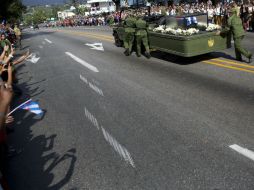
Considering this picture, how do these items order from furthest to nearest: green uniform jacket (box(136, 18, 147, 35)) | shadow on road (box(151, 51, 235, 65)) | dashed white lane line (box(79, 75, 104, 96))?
green uniform jacket (box(136, 18, 147, 35)), shadow on road (box(151, 51, 235, 65)), dashed white lane line (box(79, 75, 104, 96))

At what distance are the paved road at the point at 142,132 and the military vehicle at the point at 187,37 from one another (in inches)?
27.9

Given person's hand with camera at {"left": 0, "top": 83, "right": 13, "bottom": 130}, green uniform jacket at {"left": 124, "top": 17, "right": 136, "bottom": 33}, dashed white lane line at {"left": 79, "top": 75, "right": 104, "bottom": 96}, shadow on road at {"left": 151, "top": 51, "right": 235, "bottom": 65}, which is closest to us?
person's hand with camera at {"left": 0, "top": 83, "right": 13, "bottom": 130}

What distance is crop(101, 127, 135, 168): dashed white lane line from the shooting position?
608 cm

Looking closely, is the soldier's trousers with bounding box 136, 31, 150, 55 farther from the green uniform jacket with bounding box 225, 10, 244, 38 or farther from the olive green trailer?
the green uniform jacket with bounding box 225, 10, 244, 38

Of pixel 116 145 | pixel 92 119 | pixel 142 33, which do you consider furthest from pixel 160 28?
pixel 116 145

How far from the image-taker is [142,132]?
718 centimetres

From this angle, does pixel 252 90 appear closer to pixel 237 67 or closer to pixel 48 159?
pixel 237 67

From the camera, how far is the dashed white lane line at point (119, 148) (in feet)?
20.0

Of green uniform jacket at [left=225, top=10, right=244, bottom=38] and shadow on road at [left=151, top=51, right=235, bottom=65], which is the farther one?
shadow on road at [left=151, top=51, right=235, bottom=65]

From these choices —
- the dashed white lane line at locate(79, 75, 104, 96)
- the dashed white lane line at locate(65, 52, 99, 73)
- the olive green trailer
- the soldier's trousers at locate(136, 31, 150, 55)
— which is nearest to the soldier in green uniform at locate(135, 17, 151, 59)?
the soldier's trousers at locate(136, 31, 150, 55)

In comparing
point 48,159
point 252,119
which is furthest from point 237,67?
point 48,159

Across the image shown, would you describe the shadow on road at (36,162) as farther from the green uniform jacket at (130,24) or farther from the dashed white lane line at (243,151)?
the green uniform jacket at (130,24)

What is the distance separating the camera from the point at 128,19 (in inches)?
653

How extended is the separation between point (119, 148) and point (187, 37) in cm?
713
